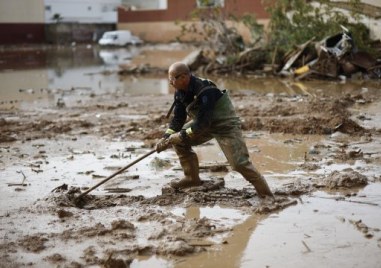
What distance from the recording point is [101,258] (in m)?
3.82

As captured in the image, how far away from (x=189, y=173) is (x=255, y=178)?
30.7 inches

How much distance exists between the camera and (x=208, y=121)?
4805 millimetres

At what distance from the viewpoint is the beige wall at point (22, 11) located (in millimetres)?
41750

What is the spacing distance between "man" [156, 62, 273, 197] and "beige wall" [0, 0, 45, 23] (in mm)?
40136

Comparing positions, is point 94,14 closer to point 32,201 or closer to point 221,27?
point 221,27

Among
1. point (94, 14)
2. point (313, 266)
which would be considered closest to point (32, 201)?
point (313, 266)

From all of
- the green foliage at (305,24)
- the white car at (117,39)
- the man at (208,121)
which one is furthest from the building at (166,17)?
the man at (208,121)

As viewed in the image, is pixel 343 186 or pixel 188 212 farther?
pixel 343 186

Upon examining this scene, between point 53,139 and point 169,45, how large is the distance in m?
31.3

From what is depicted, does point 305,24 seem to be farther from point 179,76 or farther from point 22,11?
point 22,11

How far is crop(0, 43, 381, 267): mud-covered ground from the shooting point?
398cm

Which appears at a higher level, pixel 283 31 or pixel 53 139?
pixel 283 31

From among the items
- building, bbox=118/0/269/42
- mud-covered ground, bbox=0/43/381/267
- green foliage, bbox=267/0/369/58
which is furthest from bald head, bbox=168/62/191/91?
building, bbox=118/0/269/42

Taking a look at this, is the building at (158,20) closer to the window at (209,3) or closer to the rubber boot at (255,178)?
the window at (209,3)
